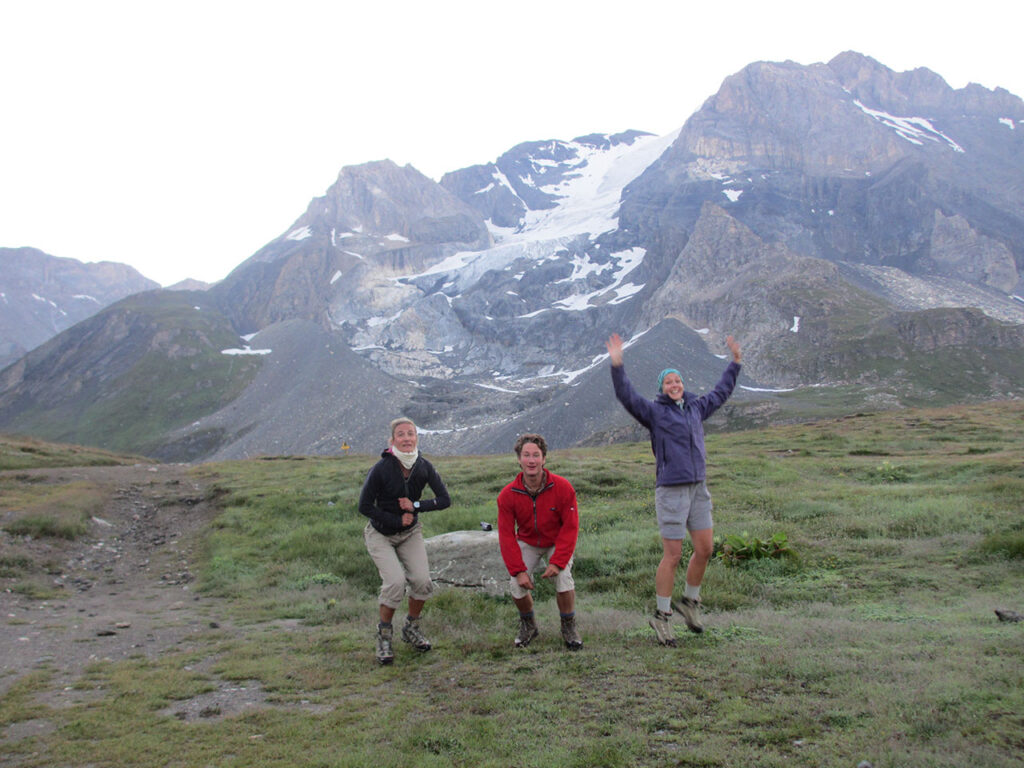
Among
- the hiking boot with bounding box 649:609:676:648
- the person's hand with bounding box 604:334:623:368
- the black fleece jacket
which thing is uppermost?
the person's hand with bounding box 604:334:623:368

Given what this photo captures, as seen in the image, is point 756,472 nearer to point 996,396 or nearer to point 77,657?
point 77,657

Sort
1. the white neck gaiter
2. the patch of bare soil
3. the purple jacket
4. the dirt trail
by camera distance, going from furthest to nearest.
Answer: the dirt trail → the white neck gaiter → the purple jacket → the patch of bare soil

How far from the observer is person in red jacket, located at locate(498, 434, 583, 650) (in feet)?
25.4

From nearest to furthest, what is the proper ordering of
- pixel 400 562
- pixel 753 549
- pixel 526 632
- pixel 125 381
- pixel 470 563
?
1. pixel 526 632
2. pixel 400 562
3. pixel 753 549
4. pixel 470 563
5. pixel 125 381

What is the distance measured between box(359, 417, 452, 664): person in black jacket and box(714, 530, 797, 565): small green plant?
18.8 feet

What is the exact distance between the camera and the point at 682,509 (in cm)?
766

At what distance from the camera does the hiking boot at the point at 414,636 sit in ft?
26.5

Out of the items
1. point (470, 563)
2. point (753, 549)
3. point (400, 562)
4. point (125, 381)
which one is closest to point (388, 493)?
point (400, 562)

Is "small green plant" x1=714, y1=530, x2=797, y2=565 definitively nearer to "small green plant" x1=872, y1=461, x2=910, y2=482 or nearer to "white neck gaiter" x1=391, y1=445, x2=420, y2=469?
"white neck gaiter" x1=391, y1=445, x2=420, y2=469

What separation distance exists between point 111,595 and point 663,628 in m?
12.4

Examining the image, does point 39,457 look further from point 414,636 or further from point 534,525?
point 534,525

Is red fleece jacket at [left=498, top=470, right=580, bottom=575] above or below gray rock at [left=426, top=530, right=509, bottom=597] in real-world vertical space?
above

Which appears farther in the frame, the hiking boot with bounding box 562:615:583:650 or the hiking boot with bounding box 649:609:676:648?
the hiking boot with bounding box 562:615:583:650

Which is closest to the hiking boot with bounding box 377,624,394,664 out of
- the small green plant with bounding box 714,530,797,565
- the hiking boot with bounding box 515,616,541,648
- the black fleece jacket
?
the black fleece jacket
